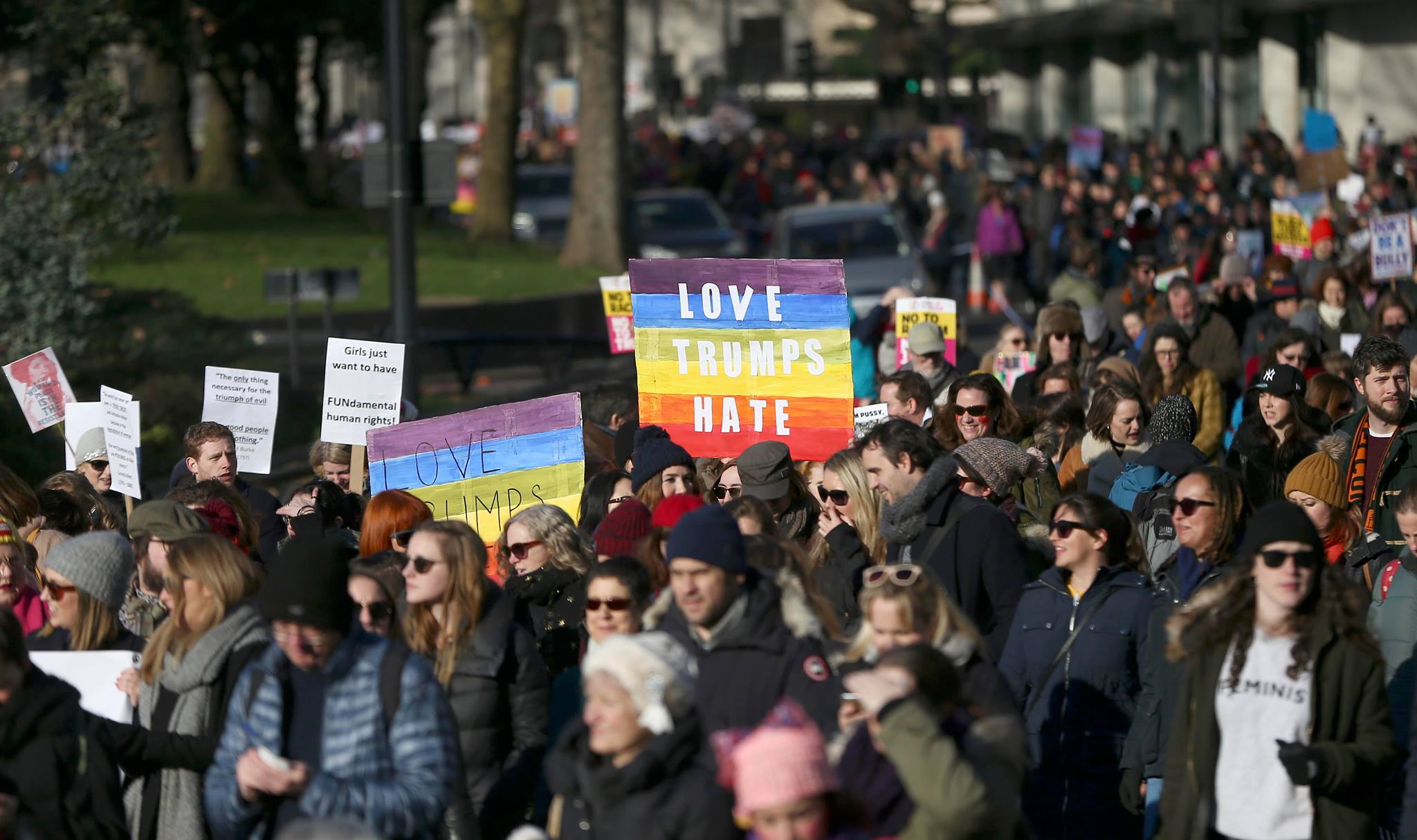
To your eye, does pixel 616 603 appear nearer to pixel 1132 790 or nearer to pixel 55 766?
pixel 55 766

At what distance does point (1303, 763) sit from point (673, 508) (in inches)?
95.2

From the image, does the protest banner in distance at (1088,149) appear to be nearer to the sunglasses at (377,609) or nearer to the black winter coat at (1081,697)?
the black winter coat at (1081,697)

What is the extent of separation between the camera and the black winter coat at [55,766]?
5.09 meters

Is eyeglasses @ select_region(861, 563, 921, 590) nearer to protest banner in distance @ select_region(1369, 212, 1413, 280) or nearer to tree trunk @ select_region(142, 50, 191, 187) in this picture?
protest banner in distance @ select_region(1369, 212, 1413, 280)

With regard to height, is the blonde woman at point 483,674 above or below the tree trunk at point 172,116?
below

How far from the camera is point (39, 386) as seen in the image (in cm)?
1035

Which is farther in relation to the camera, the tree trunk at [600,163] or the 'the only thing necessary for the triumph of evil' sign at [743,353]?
the tree trunk at [600,163]

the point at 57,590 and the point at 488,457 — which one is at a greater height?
the point at 488,457

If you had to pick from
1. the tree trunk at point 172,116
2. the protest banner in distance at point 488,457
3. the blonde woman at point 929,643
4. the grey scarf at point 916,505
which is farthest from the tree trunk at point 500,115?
the blonde woman at point 929,643

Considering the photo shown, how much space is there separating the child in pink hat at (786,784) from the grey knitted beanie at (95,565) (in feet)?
7.92

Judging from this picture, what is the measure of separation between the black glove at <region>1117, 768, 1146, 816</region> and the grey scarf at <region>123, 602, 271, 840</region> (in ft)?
8.10

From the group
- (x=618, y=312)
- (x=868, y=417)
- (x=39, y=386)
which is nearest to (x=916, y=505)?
(x=868, y=417)

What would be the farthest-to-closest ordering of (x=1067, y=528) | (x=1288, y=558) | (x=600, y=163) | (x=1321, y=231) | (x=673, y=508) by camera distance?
(x=600, y=163) → (x=1321, y=231) → (x=673, y=508) → (x=1067, y=528) → (x=1288, y=558)

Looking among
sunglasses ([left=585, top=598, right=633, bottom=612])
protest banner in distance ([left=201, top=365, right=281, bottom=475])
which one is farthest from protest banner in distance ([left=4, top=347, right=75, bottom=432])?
sunglasses ([left=585, top=598, right=633, bottom=612])
